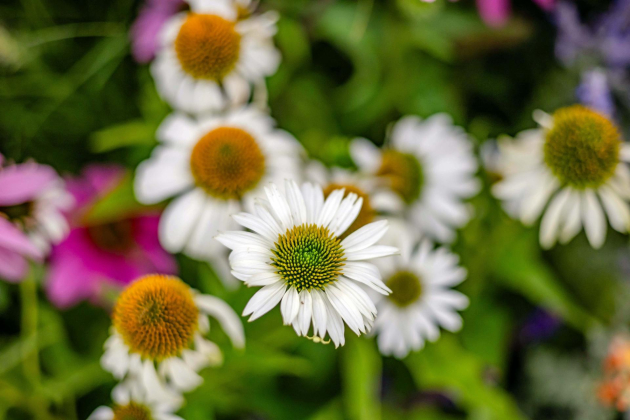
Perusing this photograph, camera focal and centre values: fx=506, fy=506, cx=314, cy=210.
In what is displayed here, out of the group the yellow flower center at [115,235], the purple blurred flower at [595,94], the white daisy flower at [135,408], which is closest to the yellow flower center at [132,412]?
the white daisy flower at [135,408]

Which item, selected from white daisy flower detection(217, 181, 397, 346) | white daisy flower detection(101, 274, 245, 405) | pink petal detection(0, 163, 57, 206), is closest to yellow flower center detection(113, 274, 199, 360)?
white daisy flower detection(101, 274, 245, 405)

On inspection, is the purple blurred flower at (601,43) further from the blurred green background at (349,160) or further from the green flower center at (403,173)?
the green flower center at (403,173)

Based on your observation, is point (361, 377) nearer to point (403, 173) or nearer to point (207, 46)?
point (403, 173)

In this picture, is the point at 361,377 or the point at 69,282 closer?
the point at 361,377

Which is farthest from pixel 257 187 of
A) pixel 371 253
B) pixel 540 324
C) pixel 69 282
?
pixel 540 324

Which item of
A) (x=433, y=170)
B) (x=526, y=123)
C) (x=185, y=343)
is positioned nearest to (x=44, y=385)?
(x=185, y=343)

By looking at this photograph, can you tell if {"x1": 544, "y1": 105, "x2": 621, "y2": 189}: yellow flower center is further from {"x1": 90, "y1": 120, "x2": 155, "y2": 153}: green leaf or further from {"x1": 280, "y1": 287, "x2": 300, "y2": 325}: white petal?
{"x1": 90, "y1": 120, "x2": 155, "y2": 153}: green leaf

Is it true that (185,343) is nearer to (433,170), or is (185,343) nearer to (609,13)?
(433,170)
